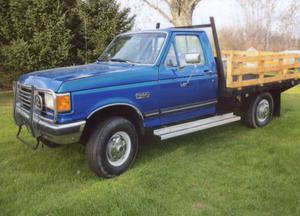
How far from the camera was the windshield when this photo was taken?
5.34 m

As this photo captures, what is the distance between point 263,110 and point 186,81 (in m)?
2.69

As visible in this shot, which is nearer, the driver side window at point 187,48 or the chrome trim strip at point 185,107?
the chrome trim strip at point 185,107

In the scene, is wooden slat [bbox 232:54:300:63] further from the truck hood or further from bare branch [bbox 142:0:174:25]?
bare branch [bbox 142:0:174:25]

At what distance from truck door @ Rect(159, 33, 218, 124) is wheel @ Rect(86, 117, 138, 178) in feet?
2.44

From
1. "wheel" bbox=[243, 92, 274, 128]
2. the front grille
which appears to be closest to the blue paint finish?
the front grille

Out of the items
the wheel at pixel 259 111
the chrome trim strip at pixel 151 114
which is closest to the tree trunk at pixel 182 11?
the wheel at pixel 259 111

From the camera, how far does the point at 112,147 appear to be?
473cm

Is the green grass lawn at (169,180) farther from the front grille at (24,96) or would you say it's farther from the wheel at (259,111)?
the front grille at (24,96)

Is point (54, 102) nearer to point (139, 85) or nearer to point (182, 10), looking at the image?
A: point (139, 85)

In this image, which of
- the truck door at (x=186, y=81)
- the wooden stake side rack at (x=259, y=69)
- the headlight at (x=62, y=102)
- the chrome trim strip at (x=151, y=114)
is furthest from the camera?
the wooden stake side rack at (x=259, y=69)

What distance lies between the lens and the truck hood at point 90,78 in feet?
13.8

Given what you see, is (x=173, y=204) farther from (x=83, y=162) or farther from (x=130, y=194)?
(x=83, y=162)

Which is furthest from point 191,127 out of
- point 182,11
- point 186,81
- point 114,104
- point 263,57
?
point 182,11

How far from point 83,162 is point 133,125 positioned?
1.06 m
